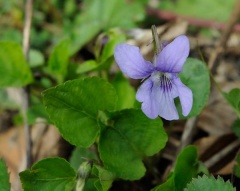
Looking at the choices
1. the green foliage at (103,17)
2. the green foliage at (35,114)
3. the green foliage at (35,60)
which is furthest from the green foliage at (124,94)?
the green foliage at (103,17)

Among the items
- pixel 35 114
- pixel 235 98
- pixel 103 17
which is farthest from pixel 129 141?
pixel 103 17

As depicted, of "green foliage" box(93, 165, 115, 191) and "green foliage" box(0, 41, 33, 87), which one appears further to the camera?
"green foliage" box(0, 41, 33, 87)

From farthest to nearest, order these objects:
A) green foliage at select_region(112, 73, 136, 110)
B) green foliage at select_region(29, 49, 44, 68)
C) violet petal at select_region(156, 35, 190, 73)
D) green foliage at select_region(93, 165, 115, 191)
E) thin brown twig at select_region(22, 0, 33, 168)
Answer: green foliage at select_region(29, 49, 44, 68) → thin brown twig at select_region(22, 0, 33, 168) → green foliage at select_region(112, 73, 136, 110) → green foliage at select_region(93, 165, 115, 191) → violet petal at select_region(156, 35, 190, 73)

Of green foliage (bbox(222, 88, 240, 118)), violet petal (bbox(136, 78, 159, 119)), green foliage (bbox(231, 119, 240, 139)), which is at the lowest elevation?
green foliage (bbox(231, 119, 240, 139))

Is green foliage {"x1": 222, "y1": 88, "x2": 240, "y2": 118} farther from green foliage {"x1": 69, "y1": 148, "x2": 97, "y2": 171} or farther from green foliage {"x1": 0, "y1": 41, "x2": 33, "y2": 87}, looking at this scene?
green foliage {"x1": 0, "y1": 41, "x2": 33, "y2": 87}

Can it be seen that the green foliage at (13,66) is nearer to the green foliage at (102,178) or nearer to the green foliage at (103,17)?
the green foliage at (103,17)

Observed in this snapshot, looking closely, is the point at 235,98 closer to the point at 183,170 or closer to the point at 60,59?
the point at 183,170

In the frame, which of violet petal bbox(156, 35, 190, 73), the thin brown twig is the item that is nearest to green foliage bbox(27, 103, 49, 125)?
the thin brown twig
